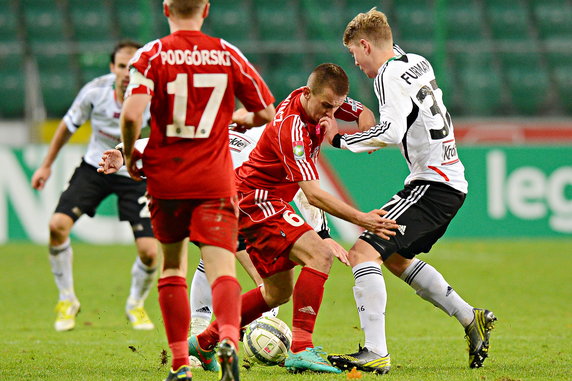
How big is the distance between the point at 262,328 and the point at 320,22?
13339 mm

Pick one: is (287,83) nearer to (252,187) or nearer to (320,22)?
(320,22)

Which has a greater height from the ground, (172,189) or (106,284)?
(172,189)

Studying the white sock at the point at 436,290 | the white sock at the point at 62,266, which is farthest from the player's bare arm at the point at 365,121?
the white sock at the point at 62,266

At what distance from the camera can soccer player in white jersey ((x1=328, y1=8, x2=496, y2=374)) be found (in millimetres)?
5746

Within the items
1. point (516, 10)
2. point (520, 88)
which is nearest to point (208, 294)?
point (520, 88)

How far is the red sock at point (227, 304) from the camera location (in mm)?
4570

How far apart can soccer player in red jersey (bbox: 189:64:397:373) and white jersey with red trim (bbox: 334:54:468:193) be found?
255 mm

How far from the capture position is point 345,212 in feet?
18.1

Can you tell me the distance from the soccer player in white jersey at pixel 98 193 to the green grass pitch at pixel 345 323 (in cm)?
30

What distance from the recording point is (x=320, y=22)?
18.7m

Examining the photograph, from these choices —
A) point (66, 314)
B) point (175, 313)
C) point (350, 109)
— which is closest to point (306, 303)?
point (175, 313)

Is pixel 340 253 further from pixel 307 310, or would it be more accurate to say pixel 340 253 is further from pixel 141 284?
pixel 141 284

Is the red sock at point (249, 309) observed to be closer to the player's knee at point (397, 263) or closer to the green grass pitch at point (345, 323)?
the green grass pitch at point (345, 323)

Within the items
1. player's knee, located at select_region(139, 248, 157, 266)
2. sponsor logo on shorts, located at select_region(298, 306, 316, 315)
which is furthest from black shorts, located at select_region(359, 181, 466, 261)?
player's knee, located at select_region(139, 248, 157, 266)
